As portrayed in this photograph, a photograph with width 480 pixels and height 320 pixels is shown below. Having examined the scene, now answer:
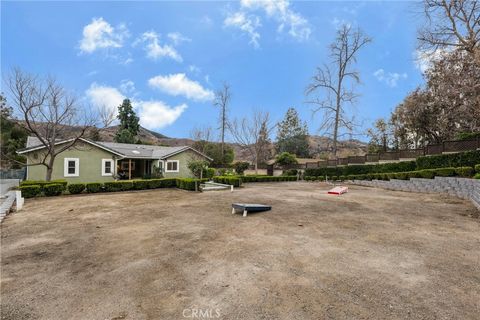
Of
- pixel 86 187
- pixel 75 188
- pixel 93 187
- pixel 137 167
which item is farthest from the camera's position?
pixel 137 167

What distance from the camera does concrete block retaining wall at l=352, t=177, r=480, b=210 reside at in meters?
8.41

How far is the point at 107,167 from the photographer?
62.5 ft

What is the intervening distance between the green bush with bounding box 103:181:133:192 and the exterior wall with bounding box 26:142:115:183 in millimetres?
4841

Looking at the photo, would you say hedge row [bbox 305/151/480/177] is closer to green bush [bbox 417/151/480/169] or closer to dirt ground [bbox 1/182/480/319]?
green bush [bbox 417/151/480/169]

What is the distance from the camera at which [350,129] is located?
2366 centimetres

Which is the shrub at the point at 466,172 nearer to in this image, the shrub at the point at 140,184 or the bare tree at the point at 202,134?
the shrub at the point at 140,184

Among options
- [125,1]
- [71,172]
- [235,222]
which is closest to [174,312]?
[235,222]

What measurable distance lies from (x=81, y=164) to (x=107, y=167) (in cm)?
183

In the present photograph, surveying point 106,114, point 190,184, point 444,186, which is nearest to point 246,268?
point 444,186

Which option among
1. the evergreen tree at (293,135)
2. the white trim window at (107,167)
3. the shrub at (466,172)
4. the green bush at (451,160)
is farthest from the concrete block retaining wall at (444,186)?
the evergreen tree at (293,135)

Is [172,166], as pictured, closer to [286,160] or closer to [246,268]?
[286,160]

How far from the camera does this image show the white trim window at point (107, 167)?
738 inches

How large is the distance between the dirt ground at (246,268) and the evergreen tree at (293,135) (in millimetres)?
41553

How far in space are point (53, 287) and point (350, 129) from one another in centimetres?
2496
